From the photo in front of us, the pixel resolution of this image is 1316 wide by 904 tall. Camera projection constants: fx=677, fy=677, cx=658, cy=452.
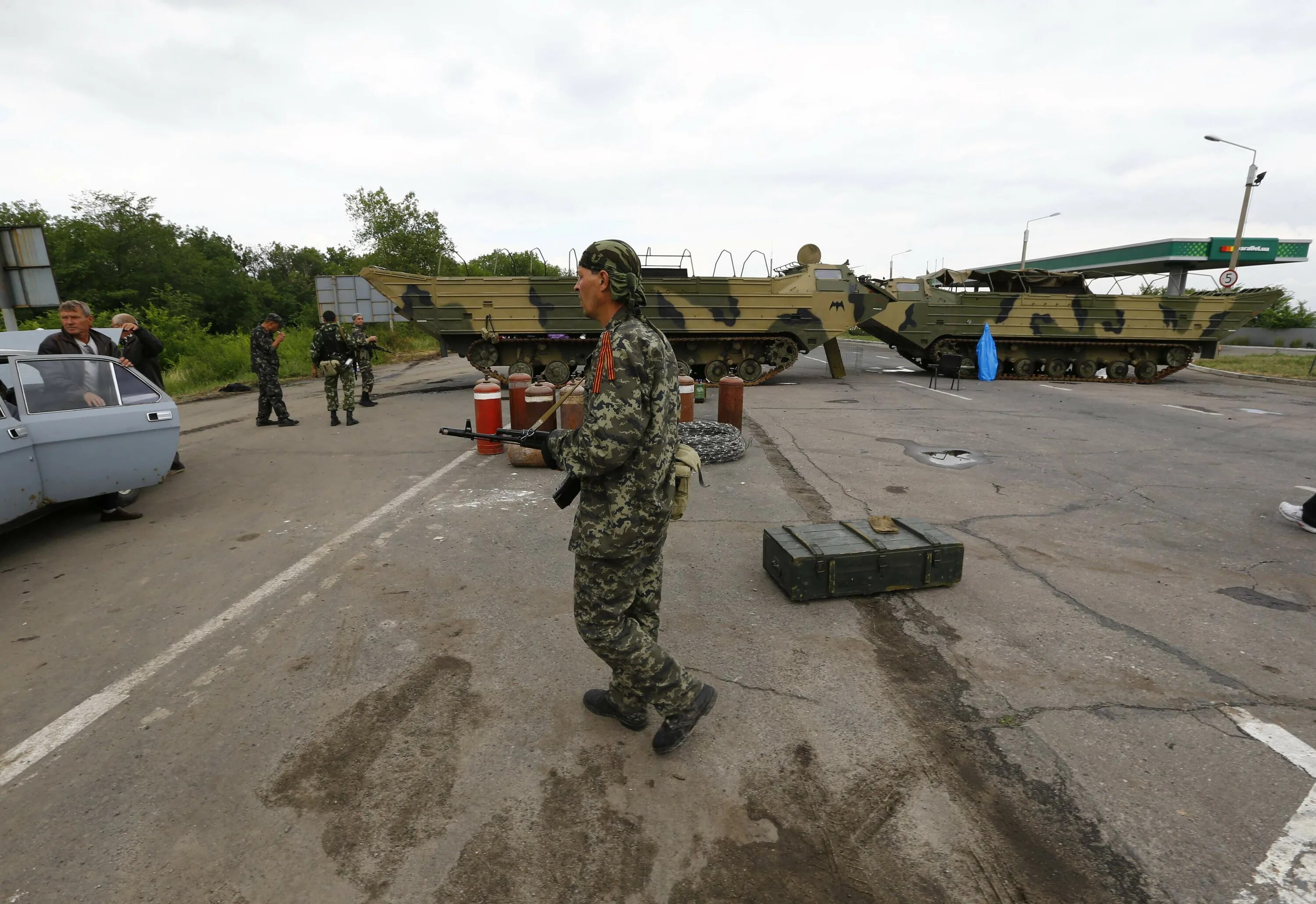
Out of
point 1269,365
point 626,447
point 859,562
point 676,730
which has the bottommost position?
point 1269,365

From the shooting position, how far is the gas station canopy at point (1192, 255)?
106 feet

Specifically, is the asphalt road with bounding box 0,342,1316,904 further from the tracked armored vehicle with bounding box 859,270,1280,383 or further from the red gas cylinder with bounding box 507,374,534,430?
the tracked armored vehicle with bounding box 859,270,1280,383

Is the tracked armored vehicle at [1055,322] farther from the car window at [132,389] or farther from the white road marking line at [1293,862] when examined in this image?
the white road marking line at [1293,862]

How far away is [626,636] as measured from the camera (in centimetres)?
254

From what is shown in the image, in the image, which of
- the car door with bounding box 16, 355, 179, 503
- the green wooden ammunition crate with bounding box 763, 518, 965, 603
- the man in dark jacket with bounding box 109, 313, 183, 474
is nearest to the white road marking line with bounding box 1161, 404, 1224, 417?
the green wooden ammunition crate with bounding box 763, 518, 965, 603

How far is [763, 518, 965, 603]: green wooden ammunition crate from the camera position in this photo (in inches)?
154

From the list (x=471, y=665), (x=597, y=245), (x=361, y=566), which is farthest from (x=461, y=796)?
(x=361, y=566)

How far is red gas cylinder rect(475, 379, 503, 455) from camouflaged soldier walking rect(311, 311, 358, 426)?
3076 millimetres

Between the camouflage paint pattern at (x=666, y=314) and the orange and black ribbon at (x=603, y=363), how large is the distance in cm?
944

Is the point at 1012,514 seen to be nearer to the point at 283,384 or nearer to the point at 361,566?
the point at 361,566

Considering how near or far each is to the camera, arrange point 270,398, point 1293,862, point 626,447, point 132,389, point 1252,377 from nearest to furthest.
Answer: point 1293,862 → point 626,447 → point 132,389 → point 270,398 → point 1252,377

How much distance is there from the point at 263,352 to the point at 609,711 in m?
9.12

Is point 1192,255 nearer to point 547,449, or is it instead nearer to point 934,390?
point 934,390

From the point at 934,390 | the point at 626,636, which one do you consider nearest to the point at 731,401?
the point at 626,636
